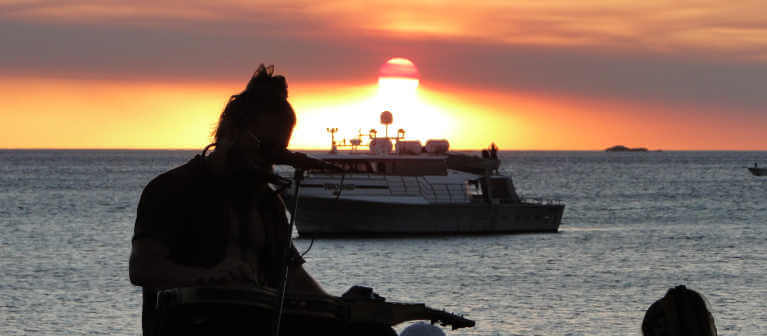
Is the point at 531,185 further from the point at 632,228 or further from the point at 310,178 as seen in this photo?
the point at 310,178

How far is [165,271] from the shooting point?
4.20 metres

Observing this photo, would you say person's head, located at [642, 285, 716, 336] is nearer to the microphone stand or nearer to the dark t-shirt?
the microphone stand

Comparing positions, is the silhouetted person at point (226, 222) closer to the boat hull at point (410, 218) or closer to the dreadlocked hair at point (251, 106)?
the dreadlocked hair at point (251, 106)

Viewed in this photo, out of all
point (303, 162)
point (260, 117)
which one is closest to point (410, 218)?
point (260, 117)

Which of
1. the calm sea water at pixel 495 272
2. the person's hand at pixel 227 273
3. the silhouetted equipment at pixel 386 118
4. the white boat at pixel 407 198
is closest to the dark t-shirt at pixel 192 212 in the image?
the person's hand at pixel 227 273

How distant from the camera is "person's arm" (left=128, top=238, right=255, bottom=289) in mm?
4164

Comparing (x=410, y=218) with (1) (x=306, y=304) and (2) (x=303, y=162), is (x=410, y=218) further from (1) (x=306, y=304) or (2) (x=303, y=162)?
(1) (x=306, y=304)

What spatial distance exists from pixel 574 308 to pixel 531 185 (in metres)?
125

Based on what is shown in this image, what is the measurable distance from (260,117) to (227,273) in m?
0.64

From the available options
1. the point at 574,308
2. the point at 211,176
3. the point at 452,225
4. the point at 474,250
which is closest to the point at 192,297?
the point at 211,176

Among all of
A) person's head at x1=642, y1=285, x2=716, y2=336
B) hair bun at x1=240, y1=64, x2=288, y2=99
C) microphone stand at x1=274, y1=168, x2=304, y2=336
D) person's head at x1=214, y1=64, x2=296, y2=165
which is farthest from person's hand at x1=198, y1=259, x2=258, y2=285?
person's head at x1=642, y1=285, x2=716, y2=336

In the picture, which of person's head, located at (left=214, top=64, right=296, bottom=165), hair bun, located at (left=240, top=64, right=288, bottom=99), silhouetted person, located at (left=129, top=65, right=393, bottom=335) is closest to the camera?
silhouetted person, located at (left=129, top=65, right=393, bottom=335)

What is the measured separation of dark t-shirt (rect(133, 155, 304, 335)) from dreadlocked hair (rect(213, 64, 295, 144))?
0.16 m

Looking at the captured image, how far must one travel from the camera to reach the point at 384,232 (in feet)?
165
